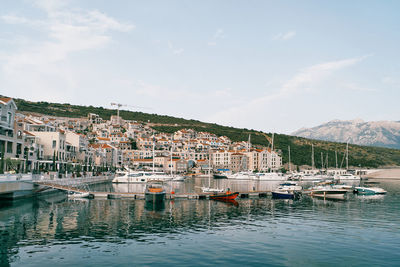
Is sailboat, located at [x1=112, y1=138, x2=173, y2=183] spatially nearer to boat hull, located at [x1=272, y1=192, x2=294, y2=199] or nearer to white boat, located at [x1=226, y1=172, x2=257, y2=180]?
white boat, located at [x1=226, y1=172, x2=257, y2=180]

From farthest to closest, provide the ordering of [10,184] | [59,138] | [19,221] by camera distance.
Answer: [59,138] < [10,184] < [19,221]

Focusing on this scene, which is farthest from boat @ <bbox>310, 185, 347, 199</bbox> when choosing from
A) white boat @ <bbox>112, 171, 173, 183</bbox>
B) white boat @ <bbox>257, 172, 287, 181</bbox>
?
white boat @ <bbox>257, 172, 287, 181</bbox>

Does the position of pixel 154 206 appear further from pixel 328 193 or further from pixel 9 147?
pixel 328 193

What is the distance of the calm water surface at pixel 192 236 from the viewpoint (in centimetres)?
2202

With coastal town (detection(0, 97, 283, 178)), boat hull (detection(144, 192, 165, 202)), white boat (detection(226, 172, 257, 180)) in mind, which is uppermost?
coastal town (detection(0, 97, 283, 178))

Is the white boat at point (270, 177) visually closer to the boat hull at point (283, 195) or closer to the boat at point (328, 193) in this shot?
the boat at point (328, 193)

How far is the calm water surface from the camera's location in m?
22.0

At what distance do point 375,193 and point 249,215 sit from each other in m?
45.7

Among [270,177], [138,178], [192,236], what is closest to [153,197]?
[192,236]

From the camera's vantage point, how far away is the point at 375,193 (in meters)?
71.9

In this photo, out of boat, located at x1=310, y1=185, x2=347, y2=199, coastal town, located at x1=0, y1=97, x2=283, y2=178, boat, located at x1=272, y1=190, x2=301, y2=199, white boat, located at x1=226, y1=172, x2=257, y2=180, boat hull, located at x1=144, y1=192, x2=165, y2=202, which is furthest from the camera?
white boat, located at x1=226, y1=172, x2=257, y2=180

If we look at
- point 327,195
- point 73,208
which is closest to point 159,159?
point 327,195

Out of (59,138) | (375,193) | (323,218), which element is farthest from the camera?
(59,138)

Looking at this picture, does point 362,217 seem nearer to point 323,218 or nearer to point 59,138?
point 323,218
